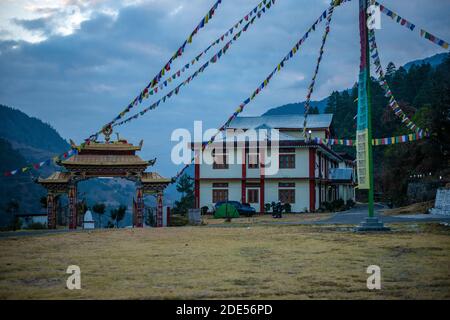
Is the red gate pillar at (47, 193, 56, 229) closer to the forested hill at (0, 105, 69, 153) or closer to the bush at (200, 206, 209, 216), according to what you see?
the bush at (200, 206, 209, 216)

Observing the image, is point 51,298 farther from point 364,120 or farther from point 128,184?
point 128,184

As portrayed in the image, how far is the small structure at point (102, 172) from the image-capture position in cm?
2886

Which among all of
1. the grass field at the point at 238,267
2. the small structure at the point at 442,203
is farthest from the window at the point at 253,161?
the grass field at the point at 238,267

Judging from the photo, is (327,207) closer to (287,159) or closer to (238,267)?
(287,159)

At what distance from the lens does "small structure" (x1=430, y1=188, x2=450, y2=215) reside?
27.3m

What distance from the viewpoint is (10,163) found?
101688mm

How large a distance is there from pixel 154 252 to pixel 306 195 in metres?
29.5

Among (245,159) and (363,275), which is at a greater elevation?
(245,159)

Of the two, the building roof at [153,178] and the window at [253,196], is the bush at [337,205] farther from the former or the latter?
the building roof at [153,178]

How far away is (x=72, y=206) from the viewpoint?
94.8 ft

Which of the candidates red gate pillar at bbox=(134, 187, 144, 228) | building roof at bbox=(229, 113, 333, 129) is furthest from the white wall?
red gate pillar at bbox=(134, 187, 144, 228)

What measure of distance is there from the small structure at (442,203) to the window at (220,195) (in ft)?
62.6

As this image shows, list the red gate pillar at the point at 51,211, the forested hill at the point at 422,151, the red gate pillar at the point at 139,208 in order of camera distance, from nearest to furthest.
A: the red gate pillar at the point at 51,211 → the red gate pillar at the point at 139,208 → the forested hill at the point at 422,151
